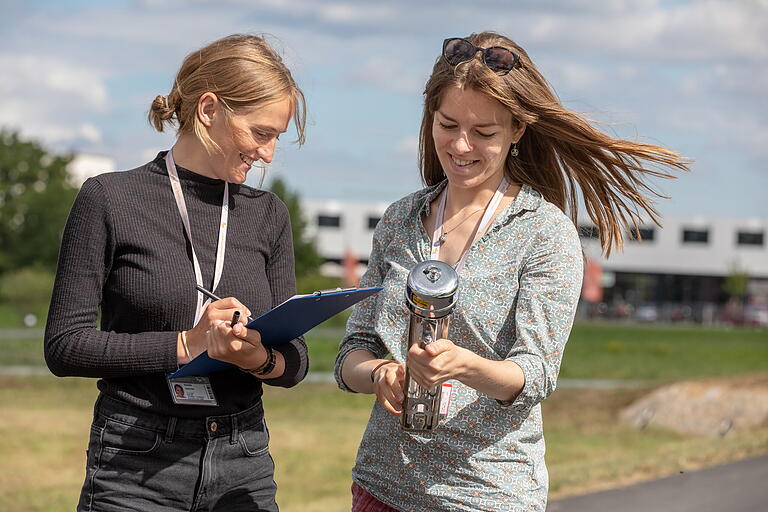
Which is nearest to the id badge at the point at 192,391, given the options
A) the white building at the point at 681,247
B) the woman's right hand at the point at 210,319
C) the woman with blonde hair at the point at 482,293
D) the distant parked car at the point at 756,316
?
the woman's right hand at the point at 210,319

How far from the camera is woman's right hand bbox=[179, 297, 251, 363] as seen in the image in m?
2.87

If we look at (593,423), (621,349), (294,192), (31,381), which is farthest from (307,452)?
(294,192)

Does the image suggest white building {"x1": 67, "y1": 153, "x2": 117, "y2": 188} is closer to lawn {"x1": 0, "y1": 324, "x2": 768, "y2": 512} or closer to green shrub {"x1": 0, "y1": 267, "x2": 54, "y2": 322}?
green shrub {"x1": 0, "y1": 267, "x2": 54, "y2": 322}

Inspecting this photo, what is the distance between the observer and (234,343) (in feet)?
9.36

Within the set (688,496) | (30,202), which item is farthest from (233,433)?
(30,202)

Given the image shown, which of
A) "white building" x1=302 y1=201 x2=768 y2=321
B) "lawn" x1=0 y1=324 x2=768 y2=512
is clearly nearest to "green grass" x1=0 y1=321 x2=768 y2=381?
"lawn" x1=0 y1=324 x2=768 y2=512

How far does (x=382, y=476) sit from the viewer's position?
3.20 metres

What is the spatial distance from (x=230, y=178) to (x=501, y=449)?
1.17 meters

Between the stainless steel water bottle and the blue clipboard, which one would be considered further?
the blue clipboard

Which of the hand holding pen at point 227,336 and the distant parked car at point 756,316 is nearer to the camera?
the hand holding pen at point 227,336

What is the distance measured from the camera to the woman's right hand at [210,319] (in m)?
2.87

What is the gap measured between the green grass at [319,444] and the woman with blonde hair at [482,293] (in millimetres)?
5293

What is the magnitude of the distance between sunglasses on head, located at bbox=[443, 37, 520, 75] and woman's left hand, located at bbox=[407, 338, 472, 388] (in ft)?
3.01

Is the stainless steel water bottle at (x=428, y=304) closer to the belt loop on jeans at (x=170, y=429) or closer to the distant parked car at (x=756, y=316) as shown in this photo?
the belt loop on jeans at (x=170, y=429)
